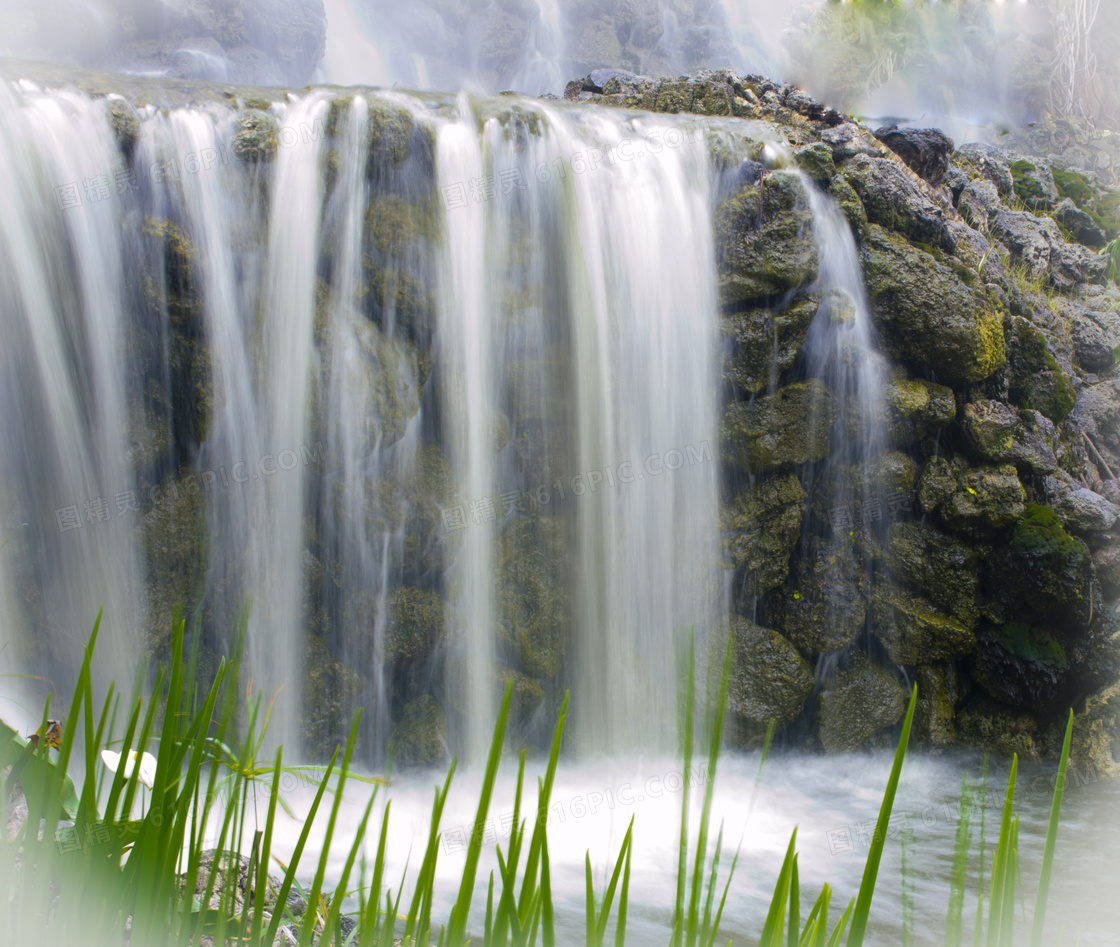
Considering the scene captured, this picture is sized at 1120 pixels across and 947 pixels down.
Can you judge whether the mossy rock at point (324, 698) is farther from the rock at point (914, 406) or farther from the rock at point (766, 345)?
the rock at point (914, 406)

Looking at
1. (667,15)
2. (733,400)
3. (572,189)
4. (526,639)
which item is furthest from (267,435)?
(667,15)

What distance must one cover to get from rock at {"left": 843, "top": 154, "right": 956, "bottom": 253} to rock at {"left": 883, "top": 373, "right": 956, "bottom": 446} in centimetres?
124

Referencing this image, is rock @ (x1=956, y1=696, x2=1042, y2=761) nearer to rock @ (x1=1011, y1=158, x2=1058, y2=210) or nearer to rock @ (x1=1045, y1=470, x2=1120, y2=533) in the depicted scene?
rock @ (x1=1045, y1=470, x2=1120, y2=533)

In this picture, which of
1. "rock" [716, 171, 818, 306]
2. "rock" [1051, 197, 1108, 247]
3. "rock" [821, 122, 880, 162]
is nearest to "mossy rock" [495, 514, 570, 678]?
"rock" [716, 171, 818, 306]

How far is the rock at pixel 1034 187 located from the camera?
8781 millimetres

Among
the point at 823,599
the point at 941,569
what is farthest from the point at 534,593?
the point at 941,569

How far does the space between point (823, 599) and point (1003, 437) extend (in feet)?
5.84

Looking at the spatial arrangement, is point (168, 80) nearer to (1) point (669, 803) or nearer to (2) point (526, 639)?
(2) point (526, 639)

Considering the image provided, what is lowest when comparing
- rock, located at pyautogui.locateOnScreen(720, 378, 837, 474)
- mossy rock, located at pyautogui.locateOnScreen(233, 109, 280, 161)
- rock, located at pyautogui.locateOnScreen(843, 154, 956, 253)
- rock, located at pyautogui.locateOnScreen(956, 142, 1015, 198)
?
rock, located at pyautogui.locateOnScreen(720, 378, 837, 474)

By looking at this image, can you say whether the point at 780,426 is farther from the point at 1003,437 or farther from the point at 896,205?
the point at 896,205

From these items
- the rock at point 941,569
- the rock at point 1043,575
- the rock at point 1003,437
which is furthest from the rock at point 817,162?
the rock at point 1043,575

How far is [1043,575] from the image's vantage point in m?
4.91

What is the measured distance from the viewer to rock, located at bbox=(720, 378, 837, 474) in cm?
508

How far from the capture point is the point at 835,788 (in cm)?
470
